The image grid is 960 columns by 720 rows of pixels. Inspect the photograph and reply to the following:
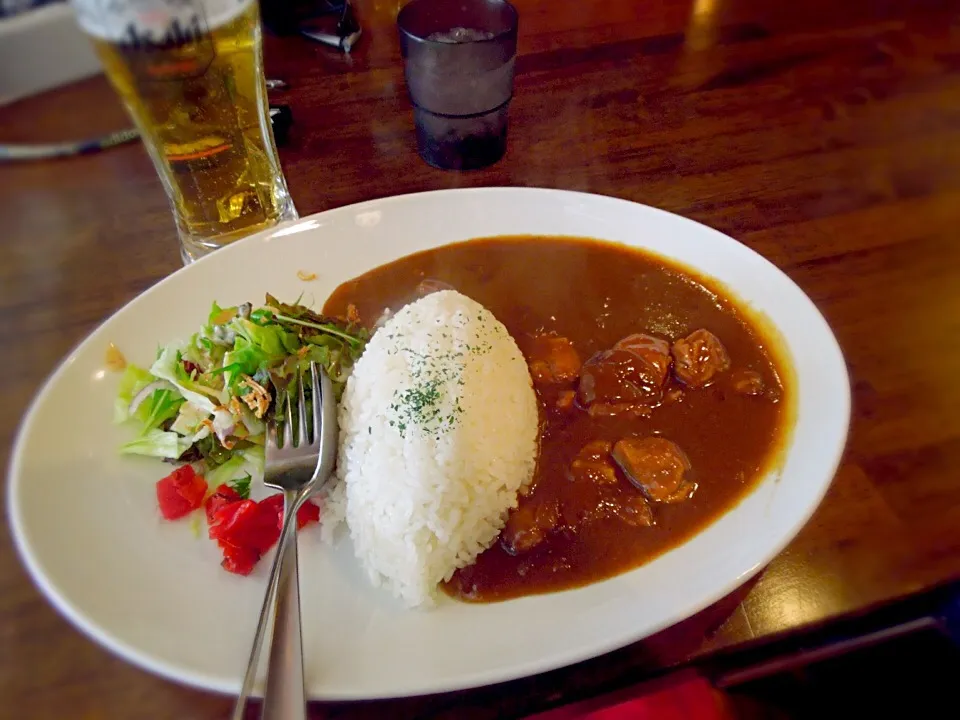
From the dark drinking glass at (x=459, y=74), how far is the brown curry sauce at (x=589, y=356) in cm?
43

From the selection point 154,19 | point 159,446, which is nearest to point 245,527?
point 159,446

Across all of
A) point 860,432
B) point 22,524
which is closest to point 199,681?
point 22,524

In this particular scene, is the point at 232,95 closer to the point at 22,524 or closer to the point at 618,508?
the point at 22,524

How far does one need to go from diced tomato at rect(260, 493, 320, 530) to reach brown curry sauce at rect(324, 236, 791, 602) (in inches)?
13.0

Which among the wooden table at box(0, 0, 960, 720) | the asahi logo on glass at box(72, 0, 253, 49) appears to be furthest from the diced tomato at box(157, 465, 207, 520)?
the asahi logo on glass at box(72, 0, 253, 49)

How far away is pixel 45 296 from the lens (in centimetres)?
164

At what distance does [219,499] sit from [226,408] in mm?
213

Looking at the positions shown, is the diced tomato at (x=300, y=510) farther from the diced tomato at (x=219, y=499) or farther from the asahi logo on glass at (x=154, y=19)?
the asahi logo on glass at (x=154, y=19)

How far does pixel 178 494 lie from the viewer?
1.40 metres

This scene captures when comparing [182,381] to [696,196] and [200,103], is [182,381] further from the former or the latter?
[696,196]

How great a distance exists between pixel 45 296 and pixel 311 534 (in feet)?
3.00

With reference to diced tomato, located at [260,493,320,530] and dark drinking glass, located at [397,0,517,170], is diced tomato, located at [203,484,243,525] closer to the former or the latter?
diced tomato, located at [260,493,320,530]

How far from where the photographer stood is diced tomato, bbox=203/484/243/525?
1.39m

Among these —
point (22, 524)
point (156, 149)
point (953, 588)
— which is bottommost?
point (953, 588)
